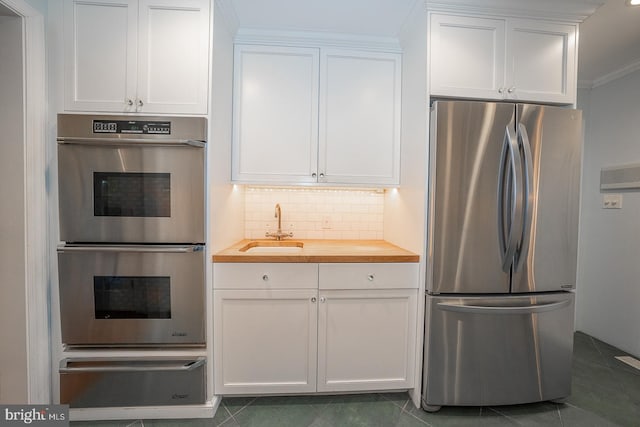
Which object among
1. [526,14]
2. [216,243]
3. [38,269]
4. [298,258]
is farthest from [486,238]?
[38,269]

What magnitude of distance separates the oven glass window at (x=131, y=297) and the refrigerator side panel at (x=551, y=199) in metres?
2.07

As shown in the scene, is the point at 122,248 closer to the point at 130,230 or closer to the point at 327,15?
the point at 130,230

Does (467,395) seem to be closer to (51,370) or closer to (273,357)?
(273,357)

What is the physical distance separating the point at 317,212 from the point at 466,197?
1191 millimetres

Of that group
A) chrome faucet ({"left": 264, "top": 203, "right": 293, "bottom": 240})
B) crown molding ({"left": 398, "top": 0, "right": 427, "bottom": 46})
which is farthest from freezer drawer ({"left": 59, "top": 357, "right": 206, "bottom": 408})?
crown molding ({"left": 398, "top": 0, "right": 427, "bottom": 46})

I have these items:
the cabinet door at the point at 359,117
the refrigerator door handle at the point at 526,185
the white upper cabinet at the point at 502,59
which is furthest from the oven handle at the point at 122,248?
the refrigerator door handle at the point at 526,185

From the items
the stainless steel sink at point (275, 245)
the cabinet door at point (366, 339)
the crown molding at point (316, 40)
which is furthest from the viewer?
the stainless steel sink at point (275, 245)

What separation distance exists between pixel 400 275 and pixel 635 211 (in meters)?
2.30

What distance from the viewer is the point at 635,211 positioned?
7.57 feet

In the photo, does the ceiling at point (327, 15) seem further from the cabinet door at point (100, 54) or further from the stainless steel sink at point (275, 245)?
the stainless steel sink at point (275, 245)

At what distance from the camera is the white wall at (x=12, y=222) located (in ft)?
4.65

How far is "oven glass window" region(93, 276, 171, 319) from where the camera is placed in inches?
60.2

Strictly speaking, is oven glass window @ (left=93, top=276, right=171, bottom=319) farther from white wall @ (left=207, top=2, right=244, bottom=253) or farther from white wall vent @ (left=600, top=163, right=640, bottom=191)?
white wall vent @ (left=600, top=163, right=640, bottom=191)

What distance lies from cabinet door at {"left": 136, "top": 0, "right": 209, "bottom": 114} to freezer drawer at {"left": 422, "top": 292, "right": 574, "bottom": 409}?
189cm
